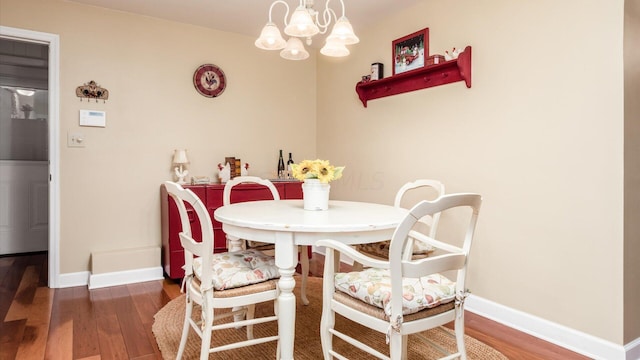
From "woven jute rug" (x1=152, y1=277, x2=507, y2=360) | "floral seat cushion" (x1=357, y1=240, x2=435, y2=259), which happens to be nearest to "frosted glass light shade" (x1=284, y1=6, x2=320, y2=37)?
"floral seat cushion" (x1=357, y1=240, x2=435, y2=259)

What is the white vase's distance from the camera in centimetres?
208

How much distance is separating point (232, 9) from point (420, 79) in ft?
5.47

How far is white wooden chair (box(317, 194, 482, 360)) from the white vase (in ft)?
1.70

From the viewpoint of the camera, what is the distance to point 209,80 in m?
3.72

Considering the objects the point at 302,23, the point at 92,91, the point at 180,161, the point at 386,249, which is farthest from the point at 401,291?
the point at 92,91

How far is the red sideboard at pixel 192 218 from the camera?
3172 mm

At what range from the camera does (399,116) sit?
3.25 meters

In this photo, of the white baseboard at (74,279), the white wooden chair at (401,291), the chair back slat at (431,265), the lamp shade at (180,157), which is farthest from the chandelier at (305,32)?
the white baseboard at (74,279)

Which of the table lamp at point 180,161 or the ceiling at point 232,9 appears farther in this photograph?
the table lamp at point 180,161

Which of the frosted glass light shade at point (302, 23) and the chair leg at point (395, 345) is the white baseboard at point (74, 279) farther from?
the chair leg at point (395, 345)

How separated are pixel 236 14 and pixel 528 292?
307cm

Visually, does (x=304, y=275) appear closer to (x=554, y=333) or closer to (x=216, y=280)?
(x=216, y=280)

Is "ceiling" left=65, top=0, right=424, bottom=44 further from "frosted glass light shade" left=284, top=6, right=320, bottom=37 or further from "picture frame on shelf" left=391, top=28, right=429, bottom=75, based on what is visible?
"frosted glass light shade" left=284, top=6, right=320, bottom=37

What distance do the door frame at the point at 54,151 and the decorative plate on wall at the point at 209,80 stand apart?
109cm
